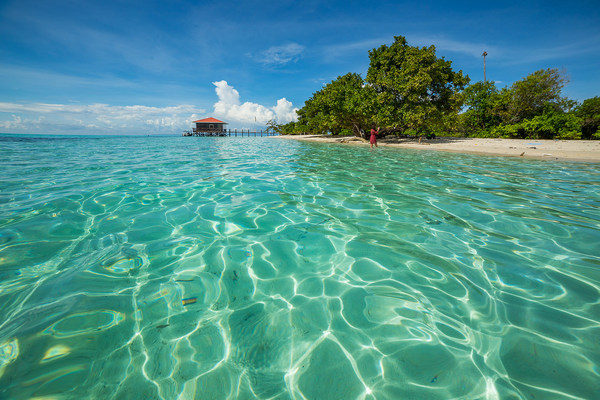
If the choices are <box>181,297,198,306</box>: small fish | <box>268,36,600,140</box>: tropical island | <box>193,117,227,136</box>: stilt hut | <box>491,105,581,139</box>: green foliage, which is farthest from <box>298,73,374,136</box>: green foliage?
<box>193,117,227,136</box>: stilt hut

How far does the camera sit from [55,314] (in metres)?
1.76

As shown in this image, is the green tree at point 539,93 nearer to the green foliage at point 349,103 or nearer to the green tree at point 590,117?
the green tree at point 590,117

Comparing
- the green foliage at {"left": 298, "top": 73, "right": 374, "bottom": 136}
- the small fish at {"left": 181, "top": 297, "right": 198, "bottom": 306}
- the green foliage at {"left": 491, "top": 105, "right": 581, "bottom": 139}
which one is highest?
the green foliage at {"left": 298, "top": 73, "right": 374, "bottom": 136}

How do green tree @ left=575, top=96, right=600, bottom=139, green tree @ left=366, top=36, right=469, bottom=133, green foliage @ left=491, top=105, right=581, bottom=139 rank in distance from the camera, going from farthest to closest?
green tree @ left=575, top=96, right=600, bottom=139, green foliage @ left=491, top=105, right=581, bottom=139, green tree @ left=366, top=36, right=469, bottom=133

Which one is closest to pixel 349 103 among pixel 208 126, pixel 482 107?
pixel 482 107

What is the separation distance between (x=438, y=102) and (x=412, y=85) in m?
4.75

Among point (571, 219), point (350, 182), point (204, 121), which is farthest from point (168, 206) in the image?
point (204, 121)

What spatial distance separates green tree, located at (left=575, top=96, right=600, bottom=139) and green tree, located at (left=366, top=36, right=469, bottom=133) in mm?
10949

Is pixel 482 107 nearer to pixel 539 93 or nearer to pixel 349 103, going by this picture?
pixel 539 93

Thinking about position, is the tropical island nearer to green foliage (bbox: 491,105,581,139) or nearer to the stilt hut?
green foliage (bbox: 491,105,581,139)

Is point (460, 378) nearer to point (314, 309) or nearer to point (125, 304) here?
point (314, 309)

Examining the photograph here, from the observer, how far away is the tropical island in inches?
734

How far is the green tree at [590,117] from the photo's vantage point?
1975 cm

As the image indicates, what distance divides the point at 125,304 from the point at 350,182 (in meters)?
5.08
